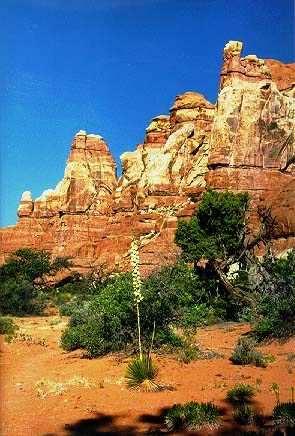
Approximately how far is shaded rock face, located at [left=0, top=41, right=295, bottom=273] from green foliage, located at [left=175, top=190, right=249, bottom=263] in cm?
984

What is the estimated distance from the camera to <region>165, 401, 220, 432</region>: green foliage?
7602mm

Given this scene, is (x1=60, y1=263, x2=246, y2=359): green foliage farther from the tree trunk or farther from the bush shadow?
the tree trunk

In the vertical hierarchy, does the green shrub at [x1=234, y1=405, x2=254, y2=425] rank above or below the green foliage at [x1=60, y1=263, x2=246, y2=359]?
below

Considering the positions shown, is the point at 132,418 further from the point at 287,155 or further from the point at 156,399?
the point at 287,155

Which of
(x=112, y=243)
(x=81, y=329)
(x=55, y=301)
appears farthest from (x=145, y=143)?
(x=81, y=329)

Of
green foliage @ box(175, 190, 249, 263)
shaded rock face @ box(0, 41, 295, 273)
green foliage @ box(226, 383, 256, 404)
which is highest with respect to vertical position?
shaded rock face @ box(0, 41, 295, 273)

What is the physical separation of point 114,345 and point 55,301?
30.4 m

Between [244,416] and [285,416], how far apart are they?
0.88 meters

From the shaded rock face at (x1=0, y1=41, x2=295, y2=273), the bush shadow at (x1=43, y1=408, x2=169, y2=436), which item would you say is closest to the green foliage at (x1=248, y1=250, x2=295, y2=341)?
the bush shadow at (x1=43, y1=408, x2=169, y2=436)

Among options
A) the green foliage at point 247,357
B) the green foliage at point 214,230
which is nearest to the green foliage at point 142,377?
the green foliage at point 247,357

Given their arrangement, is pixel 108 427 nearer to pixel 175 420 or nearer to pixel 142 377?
pixel 175 420

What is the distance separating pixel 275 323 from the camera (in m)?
15.8

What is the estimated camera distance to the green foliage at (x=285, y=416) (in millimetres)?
7051

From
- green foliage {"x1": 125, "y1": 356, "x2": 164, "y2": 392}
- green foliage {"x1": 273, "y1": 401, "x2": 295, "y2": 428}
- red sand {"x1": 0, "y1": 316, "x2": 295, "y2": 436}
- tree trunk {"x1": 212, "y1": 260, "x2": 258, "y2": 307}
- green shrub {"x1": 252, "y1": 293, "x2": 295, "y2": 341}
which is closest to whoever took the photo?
green foliage {"x1": 273, "y1": 401, "x2": 295, "y2": 428}
